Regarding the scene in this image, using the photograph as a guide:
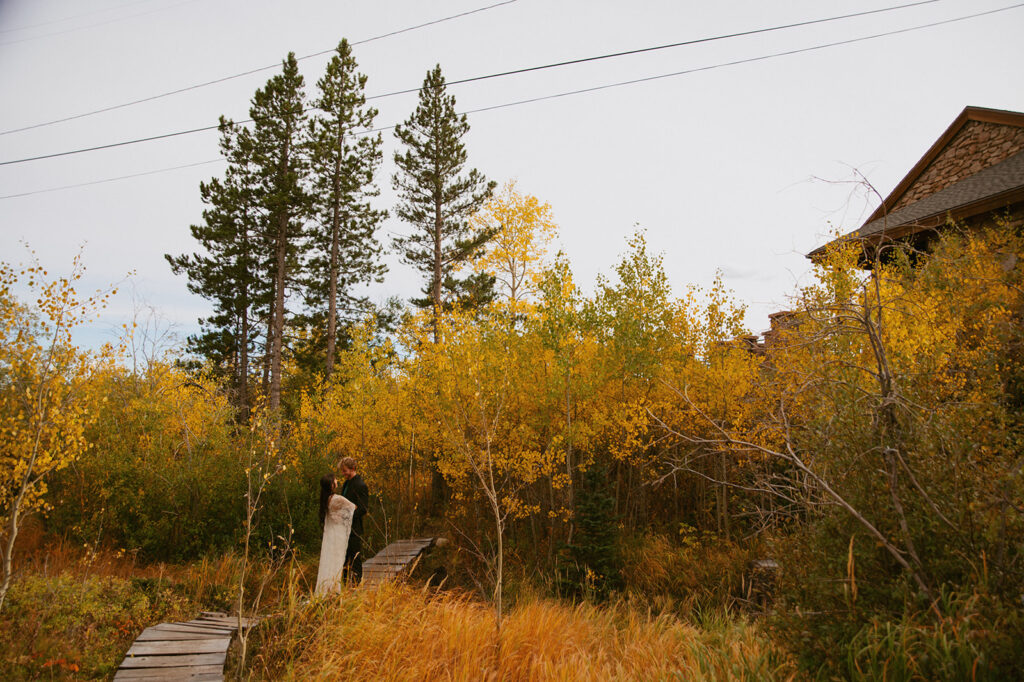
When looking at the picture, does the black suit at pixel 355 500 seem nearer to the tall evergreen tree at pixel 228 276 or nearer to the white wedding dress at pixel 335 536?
the white wedding dress at pixel 335 536

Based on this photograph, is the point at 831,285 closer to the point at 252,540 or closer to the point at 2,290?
the point at 252,540

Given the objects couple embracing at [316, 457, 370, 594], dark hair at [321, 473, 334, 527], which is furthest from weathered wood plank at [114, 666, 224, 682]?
dark hair at [321, 473, 334, 527]

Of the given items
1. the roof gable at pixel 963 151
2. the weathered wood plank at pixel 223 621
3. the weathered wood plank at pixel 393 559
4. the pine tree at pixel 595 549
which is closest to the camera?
the weathered wood plank at pixel 223 621

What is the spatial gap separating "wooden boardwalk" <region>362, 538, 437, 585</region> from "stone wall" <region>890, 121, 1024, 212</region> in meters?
16.3

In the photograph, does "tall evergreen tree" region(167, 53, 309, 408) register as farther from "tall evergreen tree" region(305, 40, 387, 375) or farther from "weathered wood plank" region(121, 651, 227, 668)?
"weathered wood plank" region(121, 651, 227, 668)

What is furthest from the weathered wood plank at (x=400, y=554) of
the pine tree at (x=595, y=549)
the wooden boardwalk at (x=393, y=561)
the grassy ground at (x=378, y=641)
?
the pine tree at (x=595, y=549)

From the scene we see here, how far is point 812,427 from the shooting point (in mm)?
3986

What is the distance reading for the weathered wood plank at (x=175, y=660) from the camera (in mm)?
4098

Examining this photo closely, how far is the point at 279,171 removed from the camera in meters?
19.1

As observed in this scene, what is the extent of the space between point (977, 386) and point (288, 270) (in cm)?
2077

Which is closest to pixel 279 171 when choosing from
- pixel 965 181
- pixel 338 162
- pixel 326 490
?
pixel 338 162

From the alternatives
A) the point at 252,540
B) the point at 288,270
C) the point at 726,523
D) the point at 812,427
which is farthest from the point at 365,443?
the point at 288,270

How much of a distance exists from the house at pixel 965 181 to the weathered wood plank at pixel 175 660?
11.1 metres

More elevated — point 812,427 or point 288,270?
point 288,270
